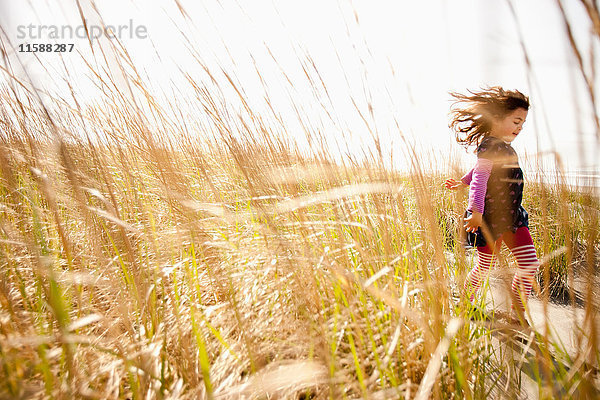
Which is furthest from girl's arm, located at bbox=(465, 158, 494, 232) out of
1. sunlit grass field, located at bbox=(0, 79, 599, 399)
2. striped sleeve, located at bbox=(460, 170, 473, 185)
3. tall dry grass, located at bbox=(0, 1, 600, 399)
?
tall dry grass, located at bbox=(0, 1, 600, 399)

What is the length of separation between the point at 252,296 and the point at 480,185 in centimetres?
130

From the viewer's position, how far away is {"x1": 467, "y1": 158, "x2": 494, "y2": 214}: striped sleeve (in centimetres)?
150

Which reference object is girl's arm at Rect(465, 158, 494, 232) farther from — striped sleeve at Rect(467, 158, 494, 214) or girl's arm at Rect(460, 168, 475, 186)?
girl's arm at Rect(460, 168, 475, 186)

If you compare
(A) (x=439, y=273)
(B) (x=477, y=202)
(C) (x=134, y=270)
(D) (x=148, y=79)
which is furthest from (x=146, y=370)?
(B) (x=477, y=202)

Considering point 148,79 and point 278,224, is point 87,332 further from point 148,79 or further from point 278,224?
point 148,79

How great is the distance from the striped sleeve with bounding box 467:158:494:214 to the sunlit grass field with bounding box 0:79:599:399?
458 mm

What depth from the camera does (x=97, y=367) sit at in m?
Answer: 0.64

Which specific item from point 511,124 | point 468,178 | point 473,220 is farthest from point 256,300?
point 511,124

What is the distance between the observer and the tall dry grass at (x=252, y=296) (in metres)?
0.55

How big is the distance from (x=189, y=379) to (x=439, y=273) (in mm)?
653

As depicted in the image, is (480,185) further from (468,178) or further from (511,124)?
(511,124)

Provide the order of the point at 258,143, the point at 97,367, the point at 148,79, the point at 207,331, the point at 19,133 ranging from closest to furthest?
1. the point at 97,367
2. the point at 207,331
3. the point at 258,143
4. the point at 148,79
5. the point at 19,133

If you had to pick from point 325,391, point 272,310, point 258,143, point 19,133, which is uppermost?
point 19,133

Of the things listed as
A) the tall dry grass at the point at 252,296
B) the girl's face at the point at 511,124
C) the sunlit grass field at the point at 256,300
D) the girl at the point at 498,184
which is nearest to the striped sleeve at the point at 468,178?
the girl at the point at 498,184
